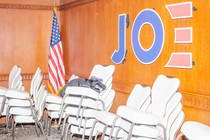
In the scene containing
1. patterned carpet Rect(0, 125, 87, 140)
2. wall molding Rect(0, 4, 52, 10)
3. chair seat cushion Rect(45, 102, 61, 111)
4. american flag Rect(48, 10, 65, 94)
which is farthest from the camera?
wall molding Rect(0, 4, 52, 10)

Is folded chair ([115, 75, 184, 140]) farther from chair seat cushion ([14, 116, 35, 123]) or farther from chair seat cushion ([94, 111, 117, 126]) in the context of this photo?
chair seat cushion ([14, 116, 35, 123])

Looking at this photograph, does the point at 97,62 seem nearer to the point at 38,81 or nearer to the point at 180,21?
the point at 38,81

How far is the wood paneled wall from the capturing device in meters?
3.77

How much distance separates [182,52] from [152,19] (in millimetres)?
747

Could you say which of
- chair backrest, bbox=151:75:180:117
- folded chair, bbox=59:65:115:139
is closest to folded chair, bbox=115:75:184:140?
chair backrest, bbox=151:75:180:117

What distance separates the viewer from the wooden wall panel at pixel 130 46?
3.74 metres

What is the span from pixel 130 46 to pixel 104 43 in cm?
83

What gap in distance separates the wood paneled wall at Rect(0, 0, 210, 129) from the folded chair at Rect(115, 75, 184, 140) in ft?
1.37

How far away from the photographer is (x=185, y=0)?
3932 mm

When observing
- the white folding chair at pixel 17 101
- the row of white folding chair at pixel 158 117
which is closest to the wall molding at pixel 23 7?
the white folding chair at pixel 17 101

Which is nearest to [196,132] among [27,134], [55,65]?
→ [27,134]

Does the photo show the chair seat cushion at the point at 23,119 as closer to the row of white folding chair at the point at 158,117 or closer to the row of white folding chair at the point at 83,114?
the row of white folding chair at the point at 83,114

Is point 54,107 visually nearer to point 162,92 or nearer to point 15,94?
point 15,94

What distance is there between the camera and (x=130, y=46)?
16.9 ft
